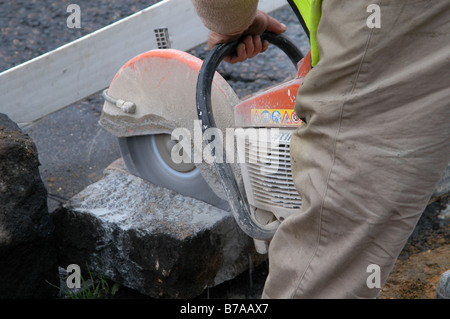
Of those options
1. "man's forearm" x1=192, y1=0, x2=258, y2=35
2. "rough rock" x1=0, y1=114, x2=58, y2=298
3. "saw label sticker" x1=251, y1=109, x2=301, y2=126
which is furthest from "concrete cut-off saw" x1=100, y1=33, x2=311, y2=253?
"rough rock" x1=0, y1=114, x2=58, y2=298

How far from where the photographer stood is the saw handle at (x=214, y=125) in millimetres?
1832

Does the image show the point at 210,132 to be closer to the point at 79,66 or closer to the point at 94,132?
the point at 79,66

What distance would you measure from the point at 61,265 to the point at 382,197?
1796mm

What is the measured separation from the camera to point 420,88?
47.6 inches

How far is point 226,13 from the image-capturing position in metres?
1.62

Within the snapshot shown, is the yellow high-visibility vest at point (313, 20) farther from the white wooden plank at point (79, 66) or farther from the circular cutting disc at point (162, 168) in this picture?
the white wooden plank at point (79, 66)

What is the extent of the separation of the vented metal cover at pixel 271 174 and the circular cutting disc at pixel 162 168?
551 mm

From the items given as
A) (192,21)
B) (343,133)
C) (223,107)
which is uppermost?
(343,133)

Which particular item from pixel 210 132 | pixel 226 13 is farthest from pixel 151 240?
pixel 226 13

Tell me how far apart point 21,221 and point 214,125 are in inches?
37.1

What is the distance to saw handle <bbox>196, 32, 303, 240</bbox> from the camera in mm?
1832
